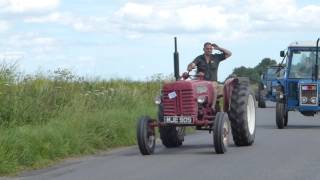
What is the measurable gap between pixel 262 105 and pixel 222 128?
2513cm

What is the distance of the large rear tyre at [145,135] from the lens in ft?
45.8

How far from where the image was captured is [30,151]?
13.2 metres

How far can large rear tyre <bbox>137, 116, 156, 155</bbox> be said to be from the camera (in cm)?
1395

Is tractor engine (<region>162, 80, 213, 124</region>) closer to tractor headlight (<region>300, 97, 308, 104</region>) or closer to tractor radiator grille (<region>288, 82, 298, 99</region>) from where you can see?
tractor headlight (<region>300, 97, 308, 104</region>)

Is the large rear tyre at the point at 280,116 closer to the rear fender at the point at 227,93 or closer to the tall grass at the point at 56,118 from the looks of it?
the tall grass at the point at 56,118

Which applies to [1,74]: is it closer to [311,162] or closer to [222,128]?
[222,128]

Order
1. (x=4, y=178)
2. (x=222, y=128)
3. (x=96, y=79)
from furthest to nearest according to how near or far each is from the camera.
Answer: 1. (x=96, y=79)
2. (x=222, y=128)
3. (x=4, y=178)

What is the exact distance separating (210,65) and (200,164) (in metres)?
3.35

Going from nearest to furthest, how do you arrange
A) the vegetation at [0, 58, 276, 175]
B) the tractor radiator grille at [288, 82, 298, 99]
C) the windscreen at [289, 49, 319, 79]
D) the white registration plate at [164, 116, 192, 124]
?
1. the vegetation at [0, 58, 276, 175]
2. the white registration plate at [164, 116, 192, 124]
3. the tractor radiator grille at [288, 82, 298, 99]
4. the windscreen at [289, 49, 319, 79]

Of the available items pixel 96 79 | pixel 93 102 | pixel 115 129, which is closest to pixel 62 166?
pixel 115 129

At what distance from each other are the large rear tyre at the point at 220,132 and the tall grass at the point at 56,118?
113 inches

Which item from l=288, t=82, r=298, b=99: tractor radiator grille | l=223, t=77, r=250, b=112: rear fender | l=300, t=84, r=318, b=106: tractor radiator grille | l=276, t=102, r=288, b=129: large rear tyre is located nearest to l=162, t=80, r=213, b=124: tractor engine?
l=223, t=77, r=250, b=112: rear fender

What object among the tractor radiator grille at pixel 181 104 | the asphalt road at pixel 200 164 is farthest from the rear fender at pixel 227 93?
the tractor radiator grille at pixel 181 104

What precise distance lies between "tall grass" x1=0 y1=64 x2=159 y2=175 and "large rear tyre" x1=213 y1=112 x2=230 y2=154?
286 centimetres
